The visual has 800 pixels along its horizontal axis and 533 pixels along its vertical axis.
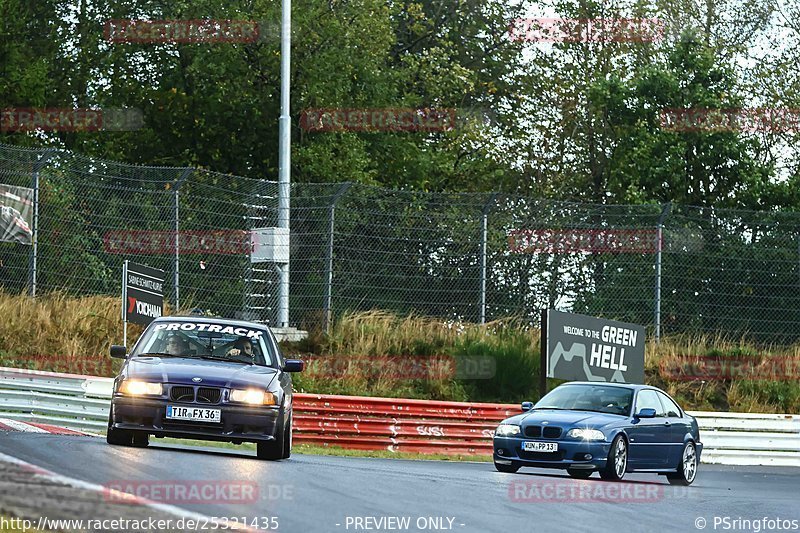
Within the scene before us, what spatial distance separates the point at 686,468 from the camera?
20797mm

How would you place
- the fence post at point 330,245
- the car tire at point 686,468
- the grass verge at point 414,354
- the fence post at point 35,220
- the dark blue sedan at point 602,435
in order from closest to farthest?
the dark blue sedan at point 602,435 < the car tire at point 686,468 < the fence post at point 35,220 < the grass verge at point 414,354 < the fence post at point 330,245

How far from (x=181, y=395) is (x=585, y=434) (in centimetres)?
546

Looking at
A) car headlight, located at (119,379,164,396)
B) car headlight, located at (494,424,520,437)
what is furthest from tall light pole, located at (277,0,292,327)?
car headlight, located at (119,379,164,396)

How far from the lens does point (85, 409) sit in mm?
23469

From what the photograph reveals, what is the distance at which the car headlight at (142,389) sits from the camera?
15.7m

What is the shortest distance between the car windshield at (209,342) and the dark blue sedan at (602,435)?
3645mm

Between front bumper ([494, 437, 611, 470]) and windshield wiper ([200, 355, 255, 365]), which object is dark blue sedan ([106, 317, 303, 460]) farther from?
front bumper ([494, 437, 611, 470])

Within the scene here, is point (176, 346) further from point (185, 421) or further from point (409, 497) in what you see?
point (409, 497)

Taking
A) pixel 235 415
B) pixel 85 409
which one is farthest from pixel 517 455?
pixel 85 409

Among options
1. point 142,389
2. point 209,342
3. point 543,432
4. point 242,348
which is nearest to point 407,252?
point 543,432

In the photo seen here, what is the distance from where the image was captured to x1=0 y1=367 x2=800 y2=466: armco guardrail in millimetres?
23531

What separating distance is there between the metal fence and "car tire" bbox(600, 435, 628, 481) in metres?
9.69

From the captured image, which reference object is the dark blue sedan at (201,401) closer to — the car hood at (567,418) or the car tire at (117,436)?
the car tire at (117,436)

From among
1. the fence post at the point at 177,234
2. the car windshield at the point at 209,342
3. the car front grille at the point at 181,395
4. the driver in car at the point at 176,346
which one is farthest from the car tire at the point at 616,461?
the fence post at the point at 177,234
